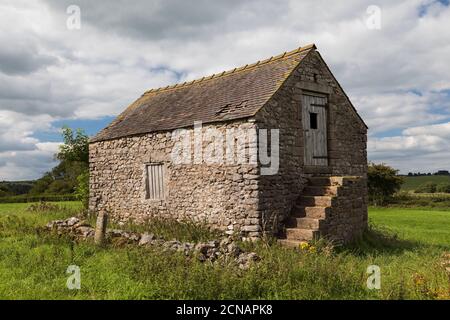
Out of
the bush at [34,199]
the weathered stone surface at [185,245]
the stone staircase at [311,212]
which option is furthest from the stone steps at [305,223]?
the bush at [34,199]

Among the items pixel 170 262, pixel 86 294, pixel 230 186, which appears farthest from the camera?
pixel 230 186

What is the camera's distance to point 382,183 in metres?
39.8

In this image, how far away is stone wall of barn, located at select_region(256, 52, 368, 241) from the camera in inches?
424

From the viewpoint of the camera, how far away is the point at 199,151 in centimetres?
1207

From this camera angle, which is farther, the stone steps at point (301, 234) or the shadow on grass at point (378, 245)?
the shadow on grass at point (378, 245)

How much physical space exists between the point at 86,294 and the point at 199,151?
6.56 m

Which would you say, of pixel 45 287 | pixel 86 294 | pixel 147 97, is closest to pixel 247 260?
pixel 86 294

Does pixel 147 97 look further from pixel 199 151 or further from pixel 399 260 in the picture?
pixel 399 260

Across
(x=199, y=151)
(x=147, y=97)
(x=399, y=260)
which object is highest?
(x=147, y=97)

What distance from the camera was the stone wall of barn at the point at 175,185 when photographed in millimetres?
10594

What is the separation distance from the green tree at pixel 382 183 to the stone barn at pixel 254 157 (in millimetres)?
26915

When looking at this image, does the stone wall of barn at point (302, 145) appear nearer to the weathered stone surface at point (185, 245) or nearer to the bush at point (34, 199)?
the weathered stone surface at point (185, 245)

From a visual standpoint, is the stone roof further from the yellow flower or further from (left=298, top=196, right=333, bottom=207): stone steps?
the yellow flower
